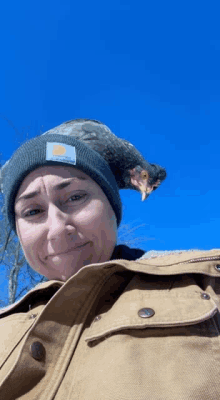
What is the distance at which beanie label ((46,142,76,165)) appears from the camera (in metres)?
1.64

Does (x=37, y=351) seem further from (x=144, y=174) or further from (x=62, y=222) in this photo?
(x=144, y=174)

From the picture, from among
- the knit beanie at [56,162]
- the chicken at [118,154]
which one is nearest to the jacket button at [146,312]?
the knit beanie at [56,162]

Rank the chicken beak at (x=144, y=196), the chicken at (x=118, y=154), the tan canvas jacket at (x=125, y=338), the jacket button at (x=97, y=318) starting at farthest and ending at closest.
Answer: the chicken beak at (x=144, y=196), the chicken at (x=118, y=154), the jacket button at (x=97, y=318), the tan canvas jacket at (x=125, y=338)

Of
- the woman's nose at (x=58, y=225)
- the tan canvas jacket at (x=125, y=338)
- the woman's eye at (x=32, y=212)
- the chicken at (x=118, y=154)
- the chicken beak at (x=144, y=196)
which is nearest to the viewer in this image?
the tan canvas jacket at (x=125, y=338)

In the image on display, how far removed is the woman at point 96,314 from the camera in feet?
2.83

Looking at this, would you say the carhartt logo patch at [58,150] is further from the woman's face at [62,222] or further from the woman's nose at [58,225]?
the woman's nose at [58,225]

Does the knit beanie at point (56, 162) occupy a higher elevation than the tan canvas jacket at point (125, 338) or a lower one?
higher

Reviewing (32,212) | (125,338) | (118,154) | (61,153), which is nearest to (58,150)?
(61,153)

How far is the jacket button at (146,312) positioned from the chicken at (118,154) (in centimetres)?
123

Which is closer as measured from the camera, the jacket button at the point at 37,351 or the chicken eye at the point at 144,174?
the jacket button at the point at 37,351

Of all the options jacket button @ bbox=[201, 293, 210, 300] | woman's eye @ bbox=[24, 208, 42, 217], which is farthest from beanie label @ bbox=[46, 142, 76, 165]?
jacket button @ bbox=[201, 293, 210, 300]

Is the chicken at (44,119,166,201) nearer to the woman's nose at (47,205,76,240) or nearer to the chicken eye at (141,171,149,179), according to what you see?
the chicken eye at (141,171,149,179)

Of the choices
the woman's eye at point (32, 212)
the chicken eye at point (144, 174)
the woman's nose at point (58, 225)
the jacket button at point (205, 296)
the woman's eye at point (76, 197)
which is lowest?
the jacket button at point (205, 296)

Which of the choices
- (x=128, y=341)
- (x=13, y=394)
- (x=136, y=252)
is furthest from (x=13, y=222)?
(x=128, y=341)
